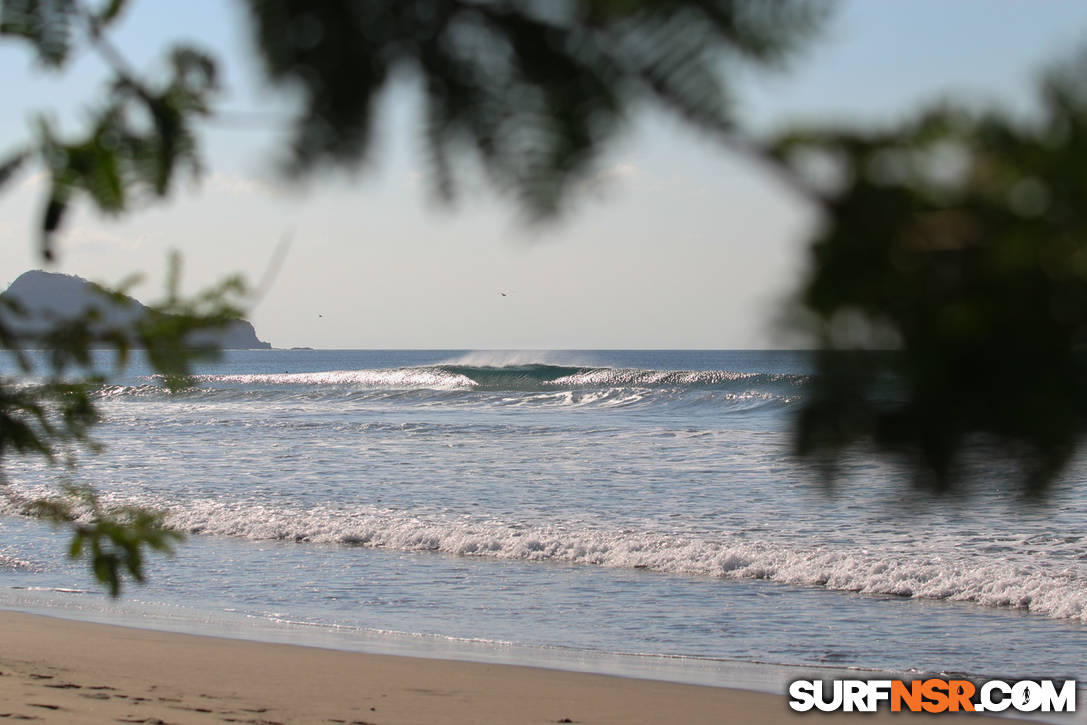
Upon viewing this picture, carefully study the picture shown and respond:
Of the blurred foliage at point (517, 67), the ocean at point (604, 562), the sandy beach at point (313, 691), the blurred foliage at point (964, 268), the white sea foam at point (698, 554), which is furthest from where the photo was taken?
the white sea foam at point (698, 554)

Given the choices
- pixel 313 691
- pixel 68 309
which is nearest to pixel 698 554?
pixel 313 691

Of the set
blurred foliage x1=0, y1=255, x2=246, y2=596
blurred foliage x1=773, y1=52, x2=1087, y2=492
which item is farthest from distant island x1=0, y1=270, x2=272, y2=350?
blurred foliage x1=773, y1=52, x2=1087, y2=492

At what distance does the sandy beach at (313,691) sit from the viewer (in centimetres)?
617

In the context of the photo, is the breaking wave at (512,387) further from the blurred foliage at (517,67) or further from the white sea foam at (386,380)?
the blurred foliage at (517,67)

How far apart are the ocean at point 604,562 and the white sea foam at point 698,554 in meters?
0.03

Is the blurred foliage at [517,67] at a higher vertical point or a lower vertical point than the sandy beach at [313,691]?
higher

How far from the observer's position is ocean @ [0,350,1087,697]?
24.6 ft

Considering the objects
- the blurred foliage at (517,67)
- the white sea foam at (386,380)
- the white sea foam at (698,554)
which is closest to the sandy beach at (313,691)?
the white sea foam at (698,554)

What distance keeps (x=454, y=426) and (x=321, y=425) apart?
4154 millimetres

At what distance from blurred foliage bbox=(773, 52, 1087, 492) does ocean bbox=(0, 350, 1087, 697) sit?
0.06 m

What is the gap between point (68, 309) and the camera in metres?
2.65

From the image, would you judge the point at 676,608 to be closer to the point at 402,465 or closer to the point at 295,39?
the point at 295,39

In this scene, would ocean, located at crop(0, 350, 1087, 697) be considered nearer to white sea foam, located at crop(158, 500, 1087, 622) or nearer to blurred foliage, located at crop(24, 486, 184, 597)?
white sea foam, located at crop(158, 500, 1087, 622)

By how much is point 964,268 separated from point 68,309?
2.47 meters
